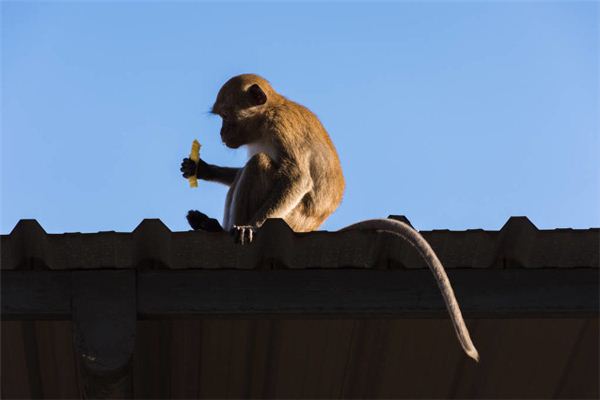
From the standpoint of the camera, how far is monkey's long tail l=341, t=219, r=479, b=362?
4.25 meters

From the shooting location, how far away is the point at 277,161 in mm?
7418

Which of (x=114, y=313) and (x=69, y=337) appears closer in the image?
(x=114, y=313)

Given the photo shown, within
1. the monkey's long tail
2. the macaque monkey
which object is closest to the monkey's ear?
the macaque monkey

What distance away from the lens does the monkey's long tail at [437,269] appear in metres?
4.25

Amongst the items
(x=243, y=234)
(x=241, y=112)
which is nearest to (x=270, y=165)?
(x=241, y=112)

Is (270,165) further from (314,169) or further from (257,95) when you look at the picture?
(257,95)

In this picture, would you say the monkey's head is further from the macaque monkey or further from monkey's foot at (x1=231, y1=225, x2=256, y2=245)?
monkey's foot at (x1=231, y1=225, x2=256, y2=245)

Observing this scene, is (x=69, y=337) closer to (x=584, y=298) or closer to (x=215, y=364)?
(x=215, y=364)

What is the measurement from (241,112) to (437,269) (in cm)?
389

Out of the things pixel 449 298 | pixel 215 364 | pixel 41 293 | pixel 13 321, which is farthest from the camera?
pixel 215 364

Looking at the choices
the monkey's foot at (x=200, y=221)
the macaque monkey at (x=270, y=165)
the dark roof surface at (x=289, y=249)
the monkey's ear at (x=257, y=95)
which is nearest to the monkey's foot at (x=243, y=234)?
the dark roof surface at (x=289, y=249)

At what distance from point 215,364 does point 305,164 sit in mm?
2304

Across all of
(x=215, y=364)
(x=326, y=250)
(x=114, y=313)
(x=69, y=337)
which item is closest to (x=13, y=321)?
(x=69, y=337)

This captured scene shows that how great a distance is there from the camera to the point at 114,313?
15.0 feet
